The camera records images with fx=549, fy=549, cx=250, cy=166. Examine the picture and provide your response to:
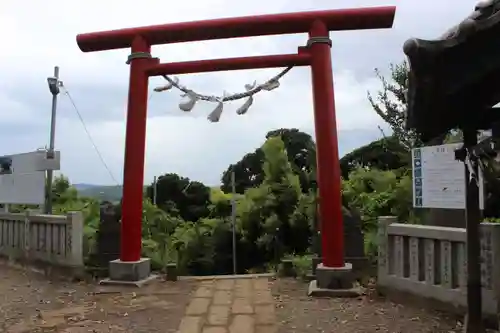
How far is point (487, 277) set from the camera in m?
4.93

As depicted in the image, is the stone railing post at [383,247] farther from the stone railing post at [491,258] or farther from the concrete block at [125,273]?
the concrete block at [125,273]

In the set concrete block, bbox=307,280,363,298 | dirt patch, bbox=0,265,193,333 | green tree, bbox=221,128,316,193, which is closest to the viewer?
dirt patch, bbox=0,265,193,333

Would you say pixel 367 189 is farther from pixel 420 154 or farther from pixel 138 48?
pixel 138 48

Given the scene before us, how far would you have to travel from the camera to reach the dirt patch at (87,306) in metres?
5.42

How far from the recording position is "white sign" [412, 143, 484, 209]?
6.24m

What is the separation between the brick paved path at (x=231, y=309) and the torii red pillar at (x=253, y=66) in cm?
107

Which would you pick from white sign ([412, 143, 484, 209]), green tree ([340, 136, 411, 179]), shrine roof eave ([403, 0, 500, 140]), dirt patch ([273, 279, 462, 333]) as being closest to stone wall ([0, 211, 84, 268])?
dirt patch ([273, 279, 462, 333])

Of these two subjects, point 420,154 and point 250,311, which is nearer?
point 250,311

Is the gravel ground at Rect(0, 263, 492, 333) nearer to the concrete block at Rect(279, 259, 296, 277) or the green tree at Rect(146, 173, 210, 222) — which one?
the concrete block at Rect(279, 259, 296, 277)

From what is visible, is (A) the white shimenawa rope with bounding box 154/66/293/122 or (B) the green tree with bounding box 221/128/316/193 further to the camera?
(B) the green tree with bounding box 221/128/316/193

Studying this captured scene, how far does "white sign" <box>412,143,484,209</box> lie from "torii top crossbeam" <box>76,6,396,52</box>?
6.15 feet

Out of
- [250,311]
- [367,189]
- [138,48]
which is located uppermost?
[138,48]

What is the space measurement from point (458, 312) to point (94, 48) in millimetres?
6057

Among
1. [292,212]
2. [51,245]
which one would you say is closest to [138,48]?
[51,245]
